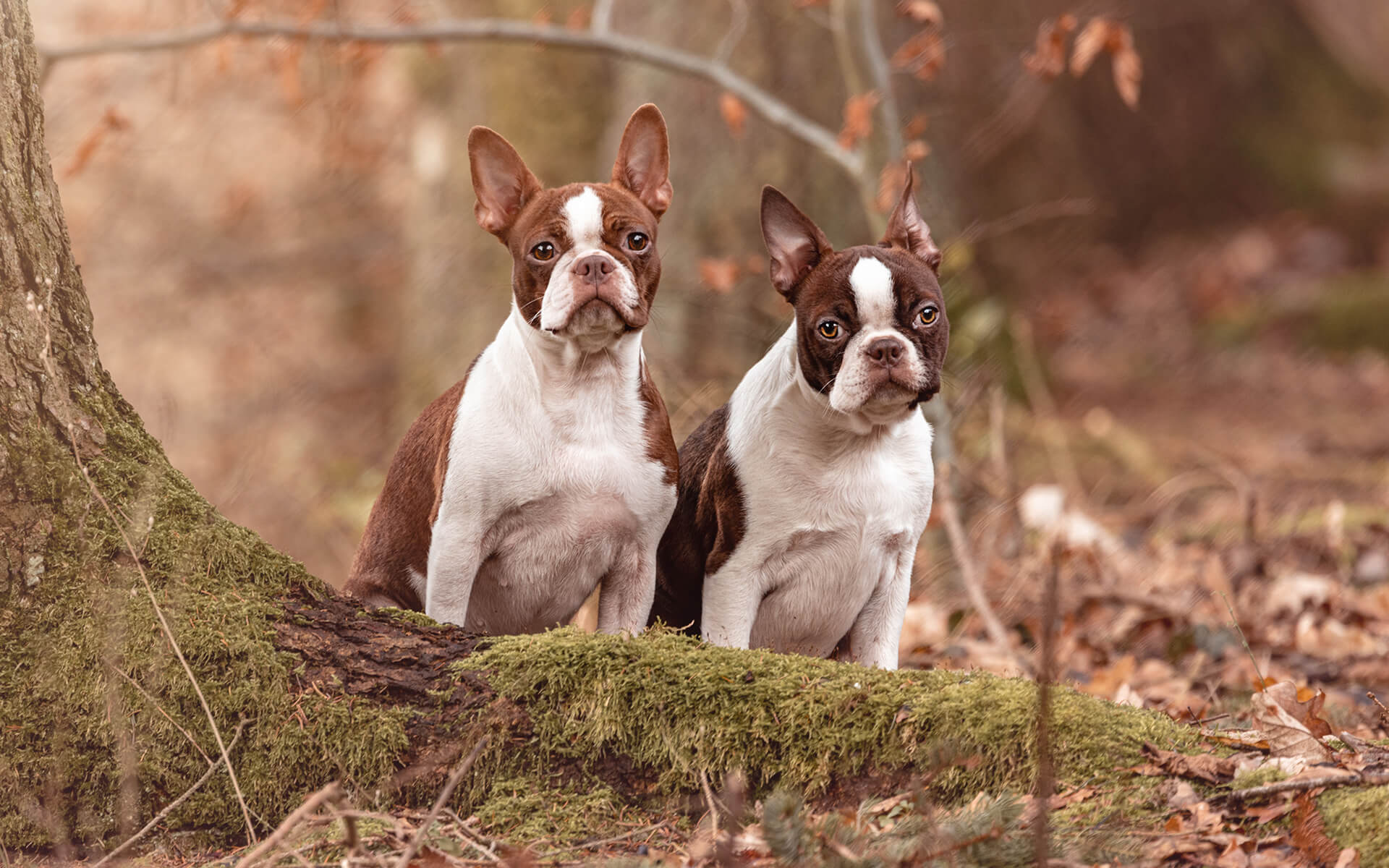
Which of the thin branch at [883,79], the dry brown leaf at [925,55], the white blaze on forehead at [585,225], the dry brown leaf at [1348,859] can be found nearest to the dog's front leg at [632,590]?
the white blaze on forehead at [585,225]

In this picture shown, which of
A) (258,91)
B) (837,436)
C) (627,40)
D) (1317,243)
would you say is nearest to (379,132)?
(258,91)

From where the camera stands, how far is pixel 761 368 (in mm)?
4812

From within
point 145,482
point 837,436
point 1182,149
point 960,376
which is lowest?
point 145,482

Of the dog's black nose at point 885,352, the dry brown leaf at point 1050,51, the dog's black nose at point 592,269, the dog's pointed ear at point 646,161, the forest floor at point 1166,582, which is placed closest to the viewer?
the forest floor at point 1166,582

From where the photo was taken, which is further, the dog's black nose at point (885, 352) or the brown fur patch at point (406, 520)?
the brown fur patch at point (406, 520)

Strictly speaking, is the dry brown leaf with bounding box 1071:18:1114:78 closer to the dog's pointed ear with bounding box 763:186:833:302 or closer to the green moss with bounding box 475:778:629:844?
the dog's pointed ear with bounding box 763:186:833:302

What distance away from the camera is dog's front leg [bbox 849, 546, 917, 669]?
182 inches

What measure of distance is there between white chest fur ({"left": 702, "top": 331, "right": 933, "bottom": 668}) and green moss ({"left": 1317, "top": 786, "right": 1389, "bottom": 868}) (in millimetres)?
1721

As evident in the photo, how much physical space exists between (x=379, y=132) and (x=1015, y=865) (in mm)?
15281

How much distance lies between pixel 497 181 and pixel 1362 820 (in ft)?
10.8

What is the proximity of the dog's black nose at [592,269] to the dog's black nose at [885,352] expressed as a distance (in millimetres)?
889

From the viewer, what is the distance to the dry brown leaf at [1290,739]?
3.35 metres

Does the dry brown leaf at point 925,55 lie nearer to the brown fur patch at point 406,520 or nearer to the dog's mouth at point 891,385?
the dog's mouth at point 891,385

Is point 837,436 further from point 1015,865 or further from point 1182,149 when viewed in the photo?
point 1182,149
